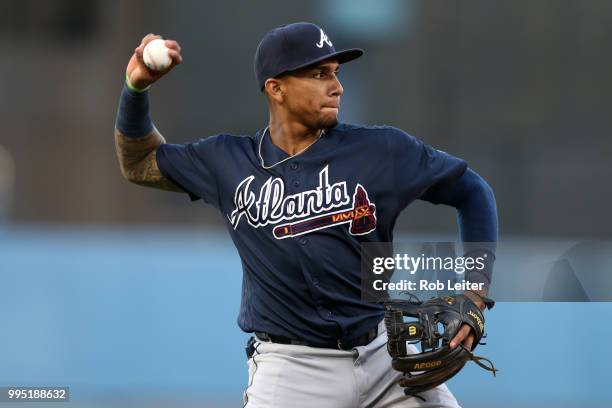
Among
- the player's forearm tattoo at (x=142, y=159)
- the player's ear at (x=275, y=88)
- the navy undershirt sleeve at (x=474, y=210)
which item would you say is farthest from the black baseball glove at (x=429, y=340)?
the player's forearm tattoo at (x=142, y=159)

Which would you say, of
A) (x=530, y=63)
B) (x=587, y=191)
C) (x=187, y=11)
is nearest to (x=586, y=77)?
(x=530, y=63)

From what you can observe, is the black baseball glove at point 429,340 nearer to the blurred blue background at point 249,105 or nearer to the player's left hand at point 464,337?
the player's left hand at point 464,337

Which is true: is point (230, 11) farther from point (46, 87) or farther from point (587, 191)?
point (587, 191)

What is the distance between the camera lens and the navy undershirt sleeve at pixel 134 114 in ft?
11.5

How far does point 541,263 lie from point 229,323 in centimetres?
268

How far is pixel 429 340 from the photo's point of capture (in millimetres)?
3145

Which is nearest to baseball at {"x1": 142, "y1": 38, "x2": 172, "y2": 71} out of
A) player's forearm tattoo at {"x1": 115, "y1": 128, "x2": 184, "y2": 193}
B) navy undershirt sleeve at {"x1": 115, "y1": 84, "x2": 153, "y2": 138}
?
navy undershirt sleeve at {"x1": 115, "y1": 84, "x2": 153, "y2": 138}

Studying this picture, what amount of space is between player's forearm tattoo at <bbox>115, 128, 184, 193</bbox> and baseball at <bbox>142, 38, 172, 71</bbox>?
11.9 inches

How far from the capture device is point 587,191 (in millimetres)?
7672

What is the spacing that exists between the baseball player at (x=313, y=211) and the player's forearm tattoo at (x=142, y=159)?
0.09 meters

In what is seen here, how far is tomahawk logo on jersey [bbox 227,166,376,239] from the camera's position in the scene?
10.8ft

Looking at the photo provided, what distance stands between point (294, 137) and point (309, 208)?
0.91 ft

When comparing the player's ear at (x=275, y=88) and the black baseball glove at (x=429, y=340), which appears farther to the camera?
the player's ear at (x=275, y=88)
